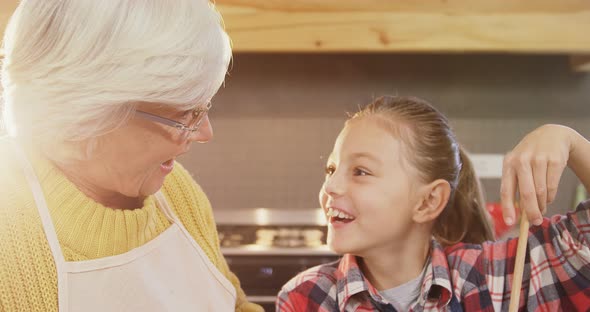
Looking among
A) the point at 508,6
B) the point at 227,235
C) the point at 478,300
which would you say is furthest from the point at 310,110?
the point at 478,300

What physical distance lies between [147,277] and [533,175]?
0.58 m

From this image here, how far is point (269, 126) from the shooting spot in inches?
89.5

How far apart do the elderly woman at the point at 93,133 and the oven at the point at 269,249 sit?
1.08 meters

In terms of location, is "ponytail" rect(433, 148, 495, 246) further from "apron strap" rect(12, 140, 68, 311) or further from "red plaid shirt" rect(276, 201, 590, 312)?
"apron strap" rect(12, 140, 68, 311)

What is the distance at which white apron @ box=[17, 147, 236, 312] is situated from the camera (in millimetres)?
796

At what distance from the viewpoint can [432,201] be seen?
1.17 meters

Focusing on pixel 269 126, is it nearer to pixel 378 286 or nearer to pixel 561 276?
pixel 378 286

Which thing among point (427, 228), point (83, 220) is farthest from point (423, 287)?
point (83, 220)

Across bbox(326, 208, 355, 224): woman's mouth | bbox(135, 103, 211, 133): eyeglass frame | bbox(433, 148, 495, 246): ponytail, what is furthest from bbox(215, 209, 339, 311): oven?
bbox(135, 103, 211, 133): eyeglass frame

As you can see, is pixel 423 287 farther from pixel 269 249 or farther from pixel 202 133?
pixel 269 249

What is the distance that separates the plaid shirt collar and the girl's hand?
210mm

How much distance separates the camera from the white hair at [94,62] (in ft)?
2.45

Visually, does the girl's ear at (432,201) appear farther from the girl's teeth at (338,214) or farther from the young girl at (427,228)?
the girl's teeth at (338,214)

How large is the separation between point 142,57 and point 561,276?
720 mm
